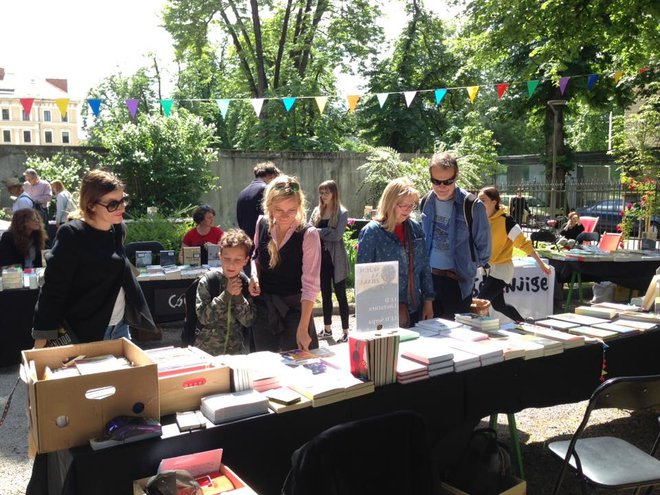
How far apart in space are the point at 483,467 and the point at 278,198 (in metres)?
1.61

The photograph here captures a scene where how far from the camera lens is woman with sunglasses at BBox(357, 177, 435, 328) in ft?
11.5

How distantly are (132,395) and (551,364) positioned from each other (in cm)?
211

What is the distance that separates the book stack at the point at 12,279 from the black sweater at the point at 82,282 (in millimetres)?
2699

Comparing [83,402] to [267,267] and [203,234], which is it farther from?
[203,234]

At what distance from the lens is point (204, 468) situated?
75.4 inches

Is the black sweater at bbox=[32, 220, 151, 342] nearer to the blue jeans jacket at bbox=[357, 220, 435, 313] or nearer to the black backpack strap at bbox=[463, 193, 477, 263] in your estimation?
the blue jeans jacket at bbox=[357, 220, 435, 313]

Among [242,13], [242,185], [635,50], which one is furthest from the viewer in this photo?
[242,13]

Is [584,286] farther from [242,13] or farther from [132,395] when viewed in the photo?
[242,13]

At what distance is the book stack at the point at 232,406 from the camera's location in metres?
2.05

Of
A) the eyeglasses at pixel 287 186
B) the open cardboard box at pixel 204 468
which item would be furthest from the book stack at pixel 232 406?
the eyeglasses at pixel 287 186

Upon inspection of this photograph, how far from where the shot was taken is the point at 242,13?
2103 cm

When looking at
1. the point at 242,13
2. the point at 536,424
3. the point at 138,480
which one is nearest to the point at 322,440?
the point at 138,480

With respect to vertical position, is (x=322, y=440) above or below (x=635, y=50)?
below

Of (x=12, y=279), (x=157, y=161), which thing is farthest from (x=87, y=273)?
(x=157, y=161)
